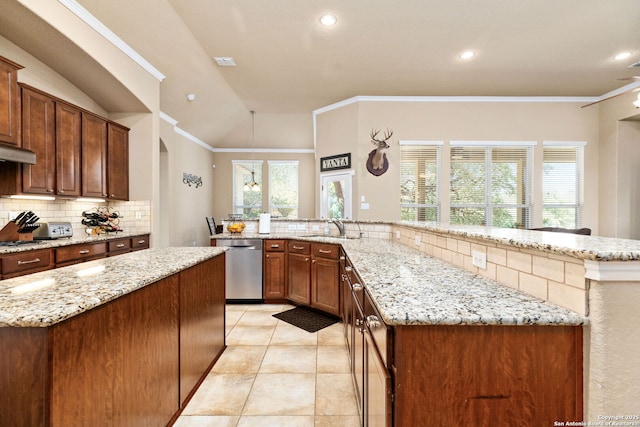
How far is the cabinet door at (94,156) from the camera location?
324 cm

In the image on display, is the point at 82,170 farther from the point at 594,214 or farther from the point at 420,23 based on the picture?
the point at 594,214

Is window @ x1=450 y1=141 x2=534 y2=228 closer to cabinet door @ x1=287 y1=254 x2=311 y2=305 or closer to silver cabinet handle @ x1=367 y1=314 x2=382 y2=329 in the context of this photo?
cabinet door @ x1=287 y1=254 x2=311 y2=305

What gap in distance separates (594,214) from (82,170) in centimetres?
803

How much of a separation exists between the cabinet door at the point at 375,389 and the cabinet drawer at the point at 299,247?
201 centimetres

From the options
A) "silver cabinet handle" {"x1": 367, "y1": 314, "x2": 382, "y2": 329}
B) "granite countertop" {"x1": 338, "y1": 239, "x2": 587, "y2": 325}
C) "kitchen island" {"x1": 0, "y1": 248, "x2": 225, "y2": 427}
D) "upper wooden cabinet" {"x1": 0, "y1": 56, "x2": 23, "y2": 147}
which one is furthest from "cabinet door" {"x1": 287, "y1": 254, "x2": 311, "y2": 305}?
"upper wooden cabinet" {"x1": 0, "y1": 56, "x2": 23, "y2": 147}

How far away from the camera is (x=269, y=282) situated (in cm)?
351

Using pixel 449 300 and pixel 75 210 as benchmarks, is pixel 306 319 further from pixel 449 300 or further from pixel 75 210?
pixel 75 210

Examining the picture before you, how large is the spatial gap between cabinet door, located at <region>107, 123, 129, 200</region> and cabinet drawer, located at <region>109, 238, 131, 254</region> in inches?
28.3

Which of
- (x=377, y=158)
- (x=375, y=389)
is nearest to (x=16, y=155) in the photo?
(x=375, y=389)

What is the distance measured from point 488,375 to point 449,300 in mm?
231

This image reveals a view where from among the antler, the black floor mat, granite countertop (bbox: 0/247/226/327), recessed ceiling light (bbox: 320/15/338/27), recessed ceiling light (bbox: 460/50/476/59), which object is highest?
recessed ceiling light (bbox: 320/15/338/27)

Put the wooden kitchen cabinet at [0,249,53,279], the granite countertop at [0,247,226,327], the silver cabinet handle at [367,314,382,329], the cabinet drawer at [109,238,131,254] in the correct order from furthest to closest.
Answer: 1. the cabinet drawer at [109,238,131,254]
2. the wooden kitchen cabinet at [0,249,53,279]
3. the silver cabinet handle at [367,314,382,329]
4. the granite countertop at [0,247,226,327]

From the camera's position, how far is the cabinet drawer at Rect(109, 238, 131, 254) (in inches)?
122

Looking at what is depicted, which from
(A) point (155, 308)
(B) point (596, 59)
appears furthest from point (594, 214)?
(A) point (155, 308)
